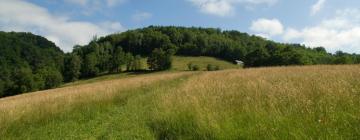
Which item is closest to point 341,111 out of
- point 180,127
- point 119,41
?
point 180,127

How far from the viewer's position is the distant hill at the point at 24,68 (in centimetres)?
9100

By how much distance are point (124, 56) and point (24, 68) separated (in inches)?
1096

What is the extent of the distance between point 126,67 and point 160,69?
12.2 meters

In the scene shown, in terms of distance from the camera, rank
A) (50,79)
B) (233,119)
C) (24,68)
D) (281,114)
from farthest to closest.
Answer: (24,68), (50,79), (233,119), (281,114)

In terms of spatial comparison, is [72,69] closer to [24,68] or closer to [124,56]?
[24,68]

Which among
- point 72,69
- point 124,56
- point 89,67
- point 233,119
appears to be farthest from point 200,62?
point 233,119

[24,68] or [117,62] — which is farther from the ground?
[117,62]

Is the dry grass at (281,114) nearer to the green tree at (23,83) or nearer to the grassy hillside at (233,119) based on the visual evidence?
the grassy hillside at (233,119)

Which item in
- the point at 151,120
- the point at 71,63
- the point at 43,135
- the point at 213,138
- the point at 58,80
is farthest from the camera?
the point at 71,63

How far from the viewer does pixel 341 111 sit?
17.6 feet

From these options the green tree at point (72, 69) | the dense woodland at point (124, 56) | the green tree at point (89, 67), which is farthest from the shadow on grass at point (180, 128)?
the green tree at point (89, 67)

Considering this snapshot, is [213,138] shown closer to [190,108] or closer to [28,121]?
[190,108]

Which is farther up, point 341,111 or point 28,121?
point 341,111

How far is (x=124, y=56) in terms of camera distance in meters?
112
